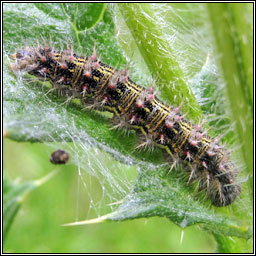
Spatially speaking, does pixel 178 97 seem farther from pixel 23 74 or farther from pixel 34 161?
pixel 34 161

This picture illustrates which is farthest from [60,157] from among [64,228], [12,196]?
[64,228]

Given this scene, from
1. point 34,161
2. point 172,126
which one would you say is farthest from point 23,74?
point 34,161

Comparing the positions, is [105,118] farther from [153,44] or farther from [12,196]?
[12,196]

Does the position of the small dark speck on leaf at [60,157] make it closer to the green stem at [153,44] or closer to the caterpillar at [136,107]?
the caterpillar at [136,107]

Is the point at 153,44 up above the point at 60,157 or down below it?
above

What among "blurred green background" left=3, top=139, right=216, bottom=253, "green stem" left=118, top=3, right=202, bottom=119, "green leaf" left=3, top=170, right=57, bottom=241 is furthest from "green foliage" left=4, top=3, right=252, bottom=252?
"blurred green background" left=3, top=139, right=216, bottom=253

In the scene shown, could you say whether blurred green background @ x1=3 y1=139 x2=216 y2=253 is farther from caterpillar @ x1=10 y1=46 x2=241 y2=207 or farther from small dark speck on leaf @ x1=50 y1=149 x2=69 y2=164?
small dark speck on leaf @ x1=50 y1=149 x2=69 y2=164
